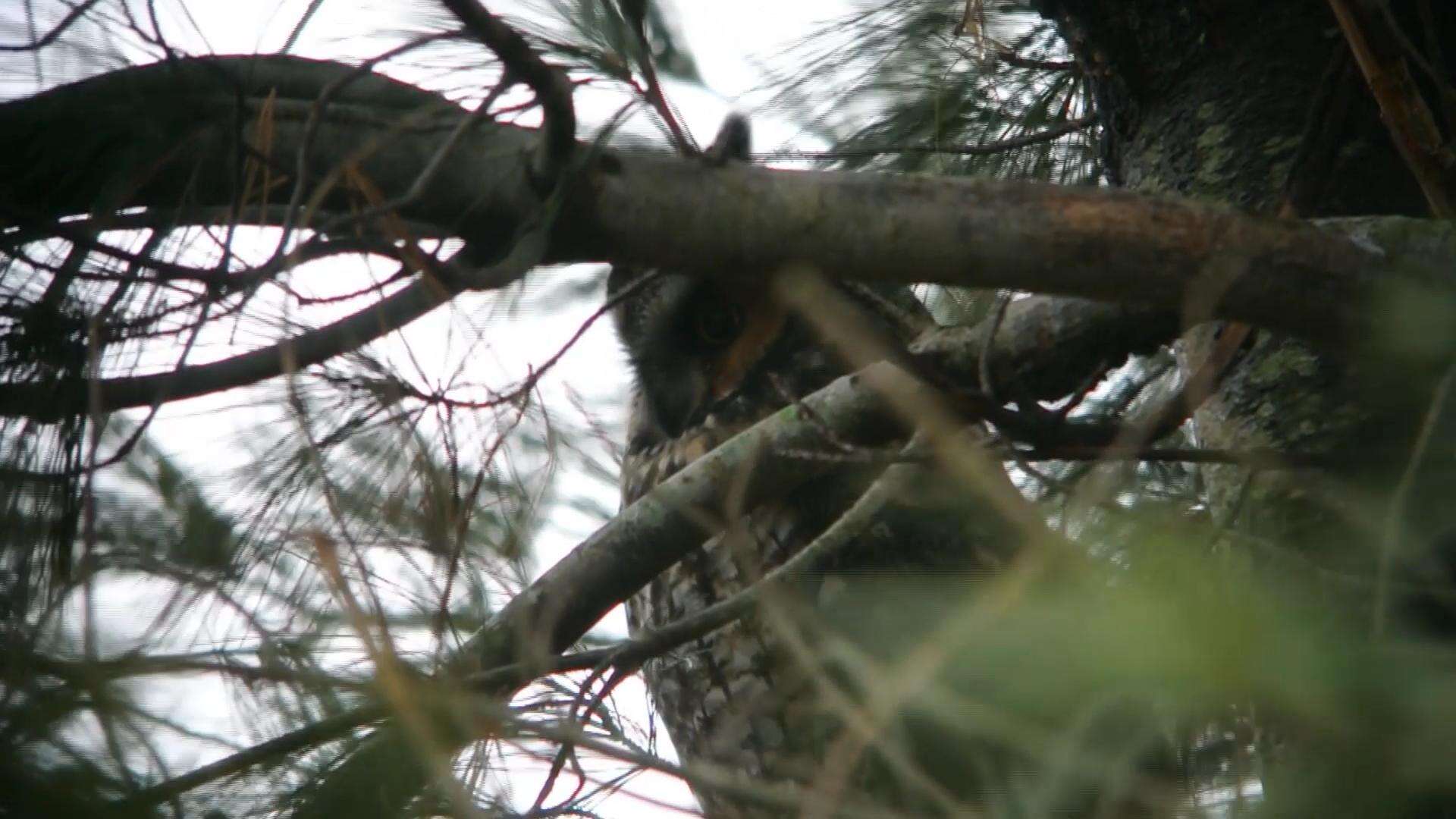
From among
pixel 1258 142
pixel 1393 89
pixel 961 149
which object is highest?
pixel 961 149

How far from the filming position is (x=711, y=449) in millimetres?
2529

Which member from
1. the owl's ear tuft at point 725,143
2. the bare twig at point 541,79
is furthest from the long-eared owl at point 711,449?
the bare twig at point 541,79

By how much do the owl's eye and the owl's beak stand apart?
0.05ft

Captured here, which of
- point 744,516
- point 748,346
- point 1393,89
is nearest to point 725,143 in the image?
point 1393,89

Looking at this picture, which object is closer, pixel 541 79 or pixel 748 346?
pixel 541 79

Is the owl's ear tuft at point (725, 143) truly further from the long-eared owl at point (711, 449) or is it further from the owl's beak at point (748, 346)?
the owl's beak at point (748, 346)

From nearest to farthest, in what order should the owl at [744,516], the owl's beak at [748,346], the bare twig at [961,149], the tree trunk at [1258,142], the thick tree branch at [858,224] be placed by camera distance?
the thick tree branch at [858,224], the tree trunk at [1258,142], the owl at [744,516], the bare twig at [961,149], the owl's beak at [748,346]

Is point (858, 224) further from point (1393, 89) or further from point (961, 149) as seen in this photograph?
point (961, 149)

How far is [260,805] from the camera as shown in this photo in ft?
4.03

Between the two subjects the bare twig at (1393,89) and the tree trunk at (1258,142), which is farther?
the tree trunk at (1258,142)

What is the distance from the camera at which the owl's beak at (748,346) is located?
2484mm

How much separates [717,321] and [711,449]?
224 mm

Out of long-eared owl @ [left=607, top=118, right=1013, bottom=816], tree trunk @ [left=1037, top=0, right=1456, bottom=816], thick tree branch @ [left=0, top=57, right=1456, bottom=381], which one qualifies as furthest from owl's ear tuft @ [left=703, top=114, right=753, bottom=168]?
A: long-eared owl @ [left=607, top=118, right=1013, bottom=816]

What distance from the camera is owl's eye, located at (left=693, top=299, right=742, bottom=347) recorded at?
252 centimetres
